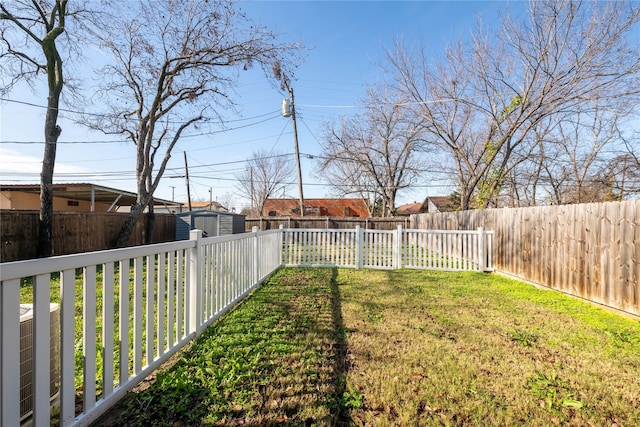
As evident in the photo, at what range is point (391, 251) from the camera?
712 cm

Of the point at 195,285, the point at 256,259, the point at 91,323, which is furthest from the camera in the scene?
the point at 256,259

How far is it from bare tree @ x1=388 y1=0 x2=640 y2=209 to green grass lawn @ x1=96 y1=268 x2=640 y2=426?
24.6 feet

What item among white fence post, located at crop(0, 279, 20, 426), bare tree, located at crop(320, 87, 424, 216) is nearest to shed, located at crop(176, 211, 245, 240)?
bare tree, located at crop(320, 87, 424, 216)

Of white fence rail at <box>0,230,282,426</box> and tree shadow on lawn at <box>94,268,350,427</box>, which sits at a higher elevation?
white fence rail at <box>0,230,282,426</box>

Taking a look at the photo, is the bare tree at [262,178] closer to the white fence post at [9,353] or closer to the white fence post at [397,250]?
the white fence post at [397,250]

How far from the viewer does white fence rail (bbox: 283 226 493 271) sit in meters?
6.68

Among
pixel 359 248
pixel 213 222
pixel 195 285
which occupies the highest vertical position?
pixel 213 222

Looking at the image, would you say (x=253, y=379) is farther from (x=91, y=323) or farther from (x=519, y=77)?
(x=519, y=77)

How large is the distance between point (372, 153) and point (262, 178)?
16249mm

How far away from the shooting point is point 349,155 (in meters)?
18.6

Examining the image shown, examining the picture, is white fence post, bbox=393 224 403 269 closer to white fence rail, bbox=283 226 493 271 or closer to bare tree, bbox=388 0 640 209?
white fence rail, bbox=283 226 493 271

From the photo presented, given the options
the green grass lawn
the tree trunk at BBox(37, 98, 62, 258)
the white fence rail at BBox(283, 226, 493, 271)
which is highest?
the tree trunk at BBox(37, 98, 62, 258)

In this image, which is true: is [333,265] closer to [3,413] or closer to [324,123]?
[3,413]

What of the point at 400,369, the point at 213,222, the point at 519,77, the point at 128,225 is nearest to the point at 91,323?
the point at 400,369
